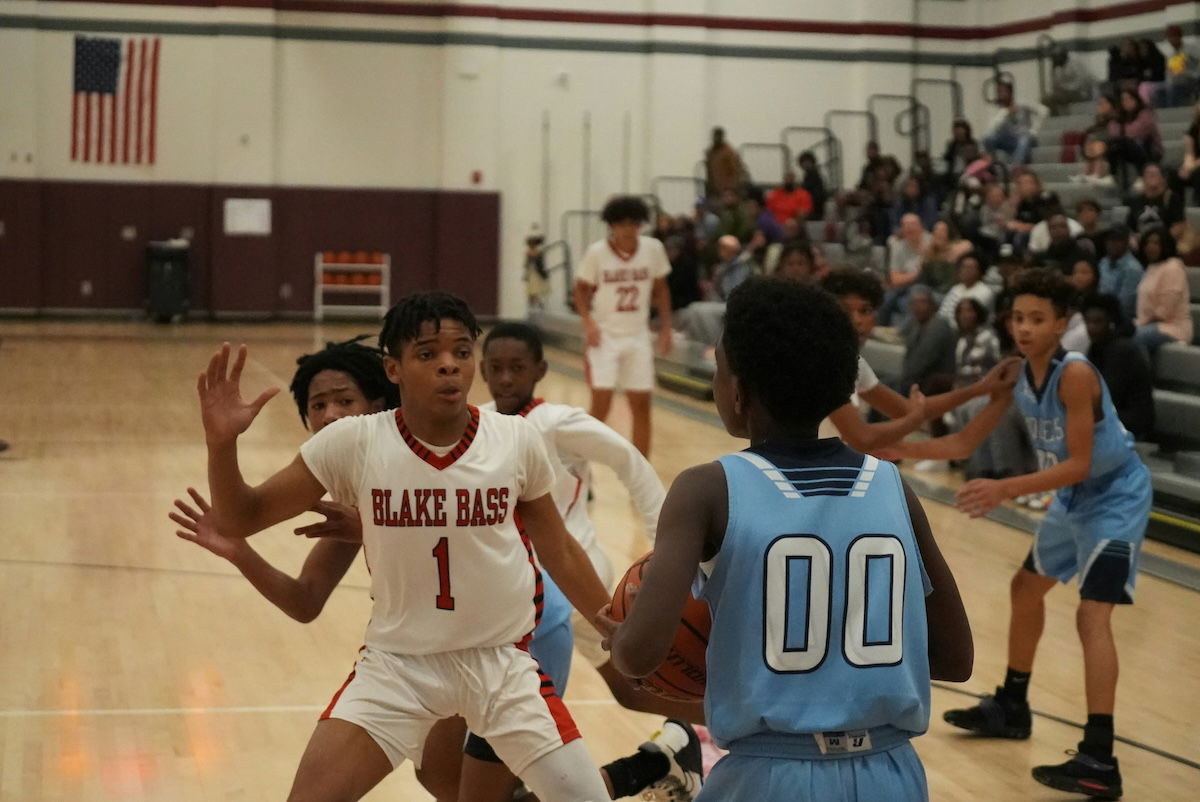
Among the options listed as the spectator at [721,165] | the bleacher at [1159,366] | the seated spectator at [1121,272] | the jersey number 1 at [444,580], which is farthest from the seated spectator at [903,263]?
the jersey number 1 at [444,580]


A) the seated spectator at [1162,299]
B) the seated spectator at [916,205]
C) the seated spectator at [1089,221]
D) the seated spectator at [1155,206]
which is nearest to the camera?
the seated spectator at [1162,299]

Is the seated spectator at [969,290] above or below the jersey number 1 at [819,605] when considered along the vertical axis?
above

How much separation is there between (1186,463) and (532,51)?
1451 cm

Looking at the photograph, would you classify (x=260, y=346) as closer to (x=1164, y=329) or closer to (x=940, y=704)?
(x=1164, y=329)

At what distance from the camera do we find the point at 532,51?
22.3 meters

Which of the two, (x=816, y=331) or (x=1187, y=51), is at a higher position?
(x=1187, y=51)

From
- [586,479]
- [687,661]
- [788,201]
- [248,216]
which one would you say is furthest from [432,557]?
[248,216]

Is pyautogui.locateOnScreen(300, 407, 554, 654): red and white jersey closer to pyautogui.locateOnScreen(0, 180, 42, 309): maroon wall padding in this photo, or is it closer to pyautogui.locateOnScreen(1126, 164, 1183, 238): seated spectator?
pyautogui.locateOnScreen(1126, 164, 1183, 238): seated spectator

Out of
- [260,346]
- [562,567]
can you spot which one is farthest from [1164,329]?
[260,346]

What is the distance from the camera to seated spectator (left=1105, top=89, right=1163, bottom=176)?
1447 centimetres

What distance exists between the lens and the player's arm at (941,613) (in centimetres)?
252

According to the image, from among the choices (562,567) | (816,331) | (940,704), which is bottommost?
(940,704)

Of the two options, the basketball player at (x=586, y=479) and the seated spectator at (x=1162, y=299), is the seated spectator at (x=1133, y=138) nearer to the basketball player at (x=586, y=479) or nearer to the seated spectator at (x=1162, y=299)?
the seated spectator at (x=1162, y=299)

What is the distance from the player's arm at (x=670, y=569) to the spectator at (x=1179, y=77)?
14750 mm
